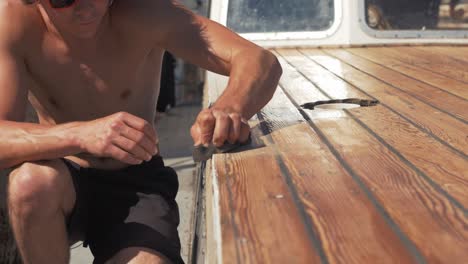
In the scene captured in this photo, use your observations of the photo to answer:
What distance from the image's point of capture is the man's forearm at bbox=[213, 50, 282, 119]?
187 cm

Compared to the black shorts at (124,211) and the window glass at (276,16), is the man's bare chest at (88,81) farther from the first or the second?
the window glass at (276,16)

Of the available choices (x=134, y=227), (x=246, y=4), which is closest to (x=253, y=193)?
(x=134, y=227)

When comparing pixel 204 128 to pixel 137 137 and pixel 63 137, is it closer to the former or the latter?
pixel 137 137

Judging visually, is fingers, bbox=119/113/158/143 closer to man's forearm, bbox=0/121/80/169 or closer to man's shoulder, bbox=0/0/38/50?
man's forearm, bbox=0/121/80/169

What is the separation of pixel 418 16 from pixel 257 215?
3268 mm

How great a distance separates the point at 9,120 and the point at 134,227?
455mm

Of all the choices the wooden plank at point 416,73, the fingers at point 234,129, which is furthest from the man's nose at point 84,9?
the wooden plank at point 416,73

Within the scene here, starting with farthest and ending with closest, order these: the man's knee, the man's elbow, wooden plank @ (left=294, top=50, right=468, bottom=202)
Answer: the man's elbow, the man's knee, wooden plank @ (left=294, top=50, right=468, bottom=202)

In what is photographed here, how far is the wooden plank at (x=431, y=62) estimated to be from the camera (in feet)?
9.68

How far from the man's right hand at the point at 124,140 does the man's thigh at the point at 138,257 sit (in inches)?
10.5

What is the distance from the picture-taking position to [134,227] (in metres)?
1.82

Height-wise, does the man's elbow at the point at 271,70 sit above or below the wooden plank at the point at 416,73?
above

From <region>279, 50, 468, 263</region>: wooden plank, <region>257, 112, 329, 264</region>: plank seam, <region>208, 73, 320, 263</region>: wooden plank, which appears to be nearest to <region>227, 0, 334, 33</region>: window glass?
<region>279, 50, 468, 263</region>: wooden plank

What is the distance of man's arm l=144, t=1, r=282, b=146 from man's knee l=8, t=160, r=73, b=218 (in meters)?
0.52
